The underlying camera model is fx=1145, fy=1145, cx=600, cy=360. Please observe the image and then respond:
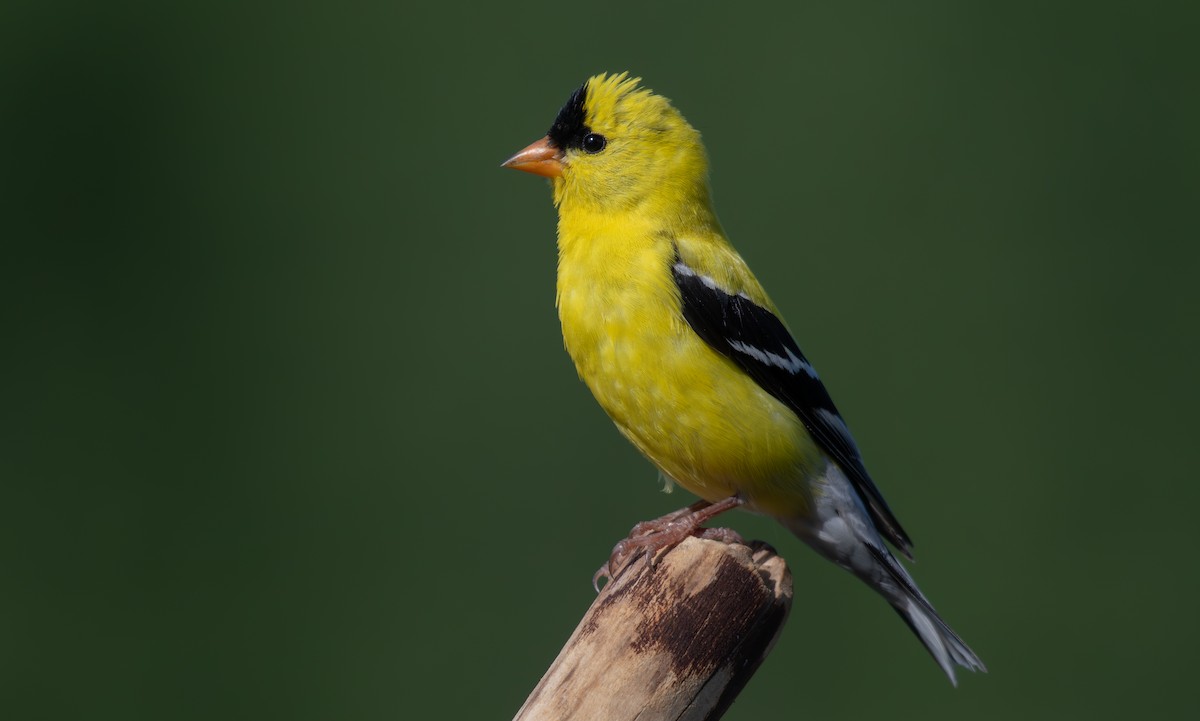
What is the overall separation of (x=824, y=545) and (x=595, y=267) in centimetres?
61

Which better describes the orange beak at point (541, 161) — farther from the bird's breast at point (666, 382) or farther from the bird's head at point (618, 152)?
the bird's breast at point (666, 382)

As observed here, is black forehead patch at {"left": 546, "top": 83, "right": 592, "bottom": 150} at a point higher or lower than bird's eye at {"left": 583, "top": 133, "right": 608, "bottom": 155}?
higher

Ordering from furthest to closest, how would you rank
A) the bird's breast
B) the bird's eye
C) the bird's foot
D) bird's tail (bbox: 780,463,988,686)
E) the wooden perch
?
the bird's eye, bird's tail (bbox: 780,463,988,686), the bird's breast, the bird's foot, the wooden perch

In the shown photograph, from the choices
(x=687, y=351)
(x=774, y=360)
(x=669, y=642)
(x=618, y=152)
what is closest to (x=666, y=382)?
(x=687, y=351)

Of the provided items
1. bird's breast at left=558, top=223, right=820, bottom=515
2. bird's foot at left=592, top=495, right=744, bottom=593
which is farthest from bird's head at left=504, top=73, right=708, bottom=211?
bird's foot at left=592, top=495, right=744, bottom=593

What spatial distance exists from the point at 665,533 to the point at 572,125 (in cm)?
79

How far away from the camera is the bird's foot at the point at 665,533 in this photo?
156 cm

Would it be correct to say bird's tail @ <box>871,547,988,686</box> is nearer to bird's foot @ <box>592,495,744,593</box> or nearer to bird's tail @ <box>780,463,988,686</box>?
bird's tail @ <box>780,463,988,686</box>

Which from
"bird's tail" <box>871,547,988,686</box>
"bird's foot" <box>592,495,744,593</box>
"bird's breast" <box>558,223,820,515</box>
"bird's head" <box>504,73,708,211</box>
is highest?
"bird's head" <box>504,73,708,211</box>

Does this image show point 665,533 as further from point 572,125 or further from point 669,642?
point 572,125

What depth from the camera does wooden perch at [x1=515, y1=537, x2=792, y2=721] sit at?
1198 millimetres

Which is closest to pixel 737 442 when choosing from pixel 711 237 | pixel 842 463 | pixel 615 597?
pixel 842 463

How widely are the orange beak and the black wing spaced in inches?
13.2

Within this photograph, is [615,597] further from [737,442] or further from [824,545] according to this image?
[824,545]
